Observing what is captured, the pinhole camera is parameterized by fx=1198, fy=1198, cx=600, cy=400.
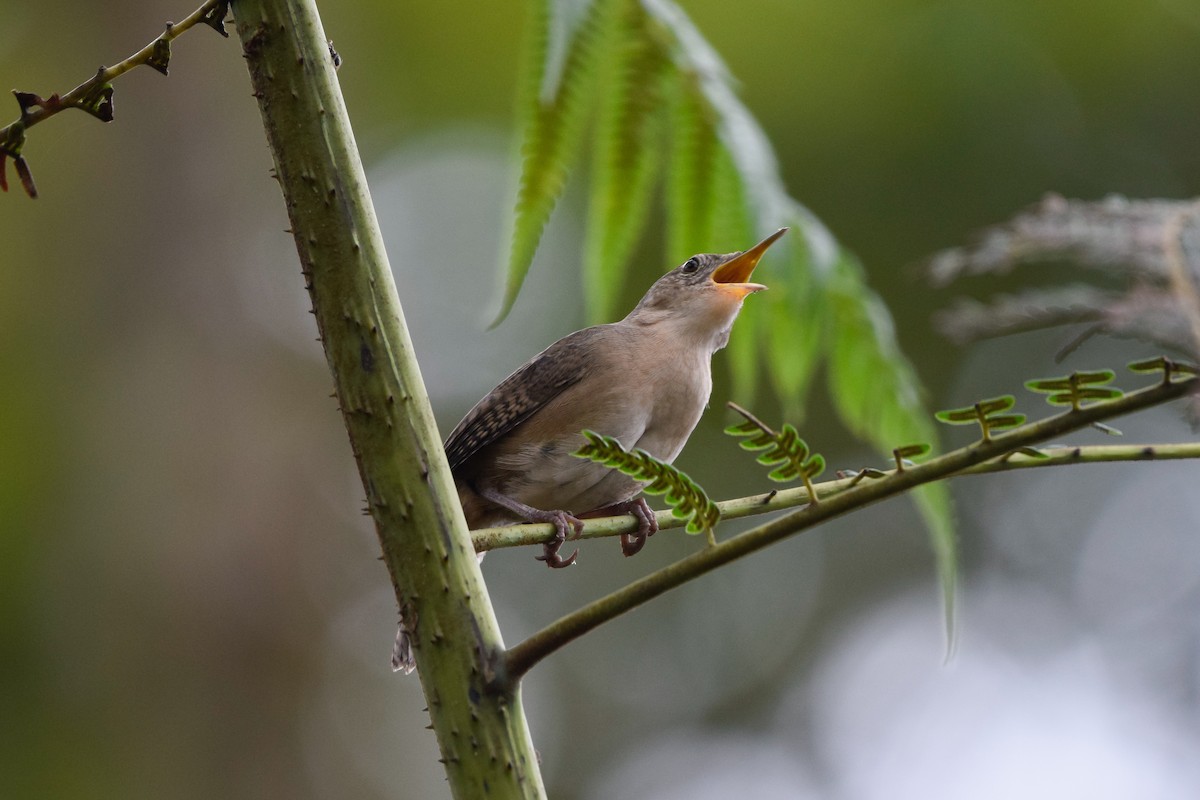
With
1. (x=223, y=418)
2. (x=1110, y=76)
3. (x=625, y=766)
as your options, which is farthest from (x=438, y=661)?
(x=625, y=766)

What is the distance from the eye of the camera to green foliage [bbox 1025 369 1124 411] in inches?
41.9

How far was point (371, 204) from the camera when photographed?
139 cm

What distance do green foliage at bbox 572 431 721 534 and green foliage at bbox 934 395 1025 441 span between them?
0.88 ft

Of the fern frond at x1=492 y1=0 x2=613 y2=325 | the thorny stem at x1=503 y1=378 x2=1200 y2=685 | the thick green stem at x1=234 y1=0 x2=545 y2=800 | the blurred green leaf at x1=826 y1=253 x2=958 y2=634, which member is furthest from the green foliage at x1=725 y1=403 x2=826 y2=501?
the blurred green leaf at x1=826 y1=253 x2=958 y2=634

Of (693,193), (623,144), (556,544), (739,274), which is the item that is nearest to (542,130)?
(623,144)

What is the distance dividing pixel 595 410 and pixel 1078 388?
6.36 ft

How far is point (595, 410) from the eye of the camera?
2959 mm

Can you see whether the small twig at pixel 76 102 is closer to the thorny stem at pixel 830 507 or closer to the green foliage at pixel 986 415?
the thorny stem at pixel 830 507

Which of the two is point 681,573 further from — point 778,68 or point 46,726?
point 778,68

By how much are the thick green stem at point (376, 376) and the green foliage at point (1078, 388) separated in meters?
0.62

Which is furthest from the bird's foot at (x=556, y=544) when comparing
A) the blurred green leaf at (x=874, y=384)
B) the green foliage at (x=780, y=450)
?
the blurred green leaf at (x=874, y=384)

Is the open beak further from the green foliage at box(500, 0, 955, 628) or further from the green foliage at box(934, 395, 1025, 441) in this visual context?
the green foliage at box(934, 395, 1025, 441)

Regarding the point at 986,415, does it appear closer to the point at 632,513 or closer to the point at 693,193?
the point at 693,193

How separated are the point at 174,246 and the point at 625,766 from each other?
634cm
